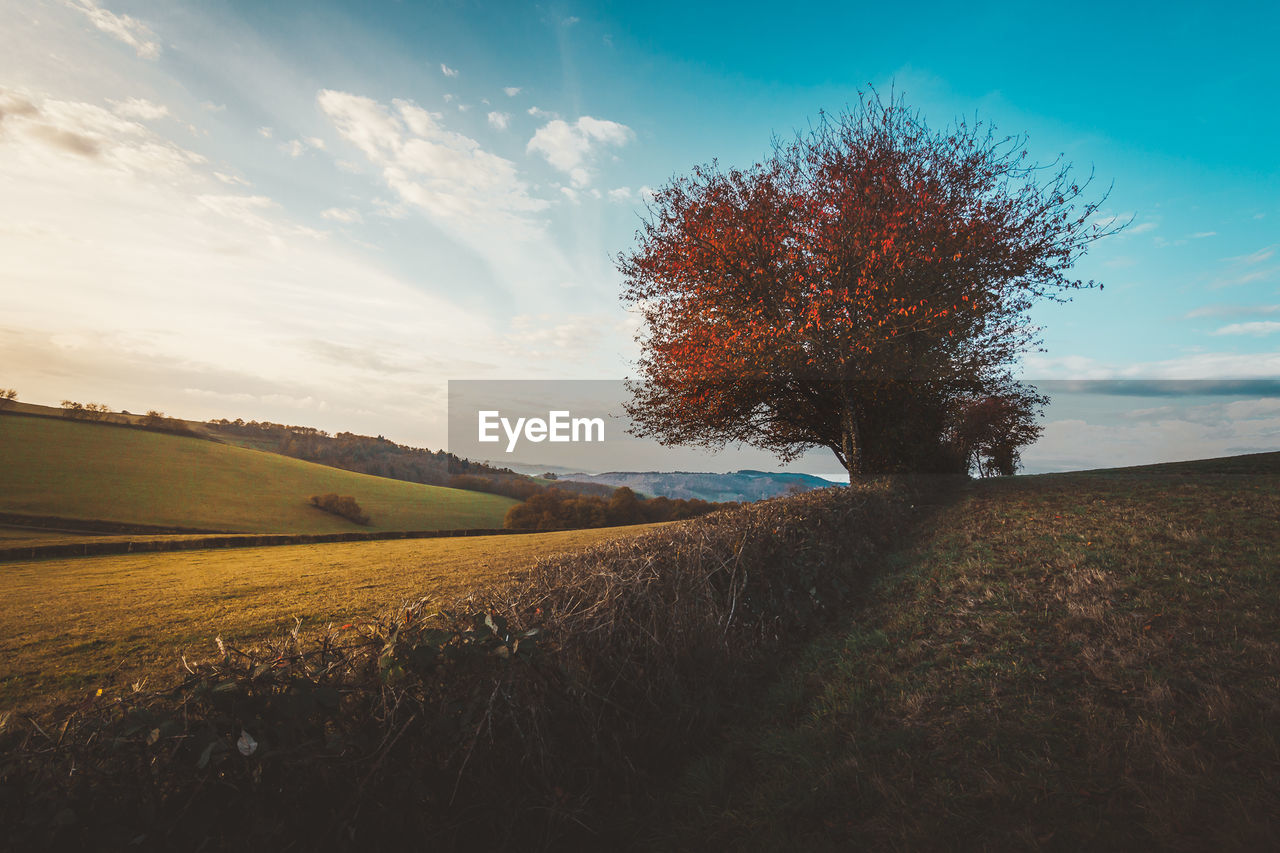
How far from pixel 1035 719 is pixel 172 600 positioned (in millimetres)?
11554

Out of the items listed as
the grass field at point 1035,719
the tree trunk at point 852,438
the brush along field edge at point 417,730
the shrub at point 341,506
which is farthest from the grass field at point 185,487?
the grass field at point 1035,719

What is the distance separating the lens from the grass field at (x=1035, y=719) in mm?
3229

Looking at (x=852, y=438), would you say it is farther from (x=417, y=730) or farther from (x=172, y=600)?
(x=172, y=600)

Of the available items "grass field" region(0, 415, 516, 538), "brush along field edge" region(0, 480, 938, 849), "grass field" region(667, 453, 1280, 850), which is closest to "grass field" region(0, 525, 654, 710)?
"brush along field edge" region(0, 480, 938, 849)

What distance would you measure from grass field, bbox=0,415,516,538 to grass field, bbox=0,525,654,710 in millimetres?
15359

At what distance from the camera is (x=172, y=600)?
335 inches

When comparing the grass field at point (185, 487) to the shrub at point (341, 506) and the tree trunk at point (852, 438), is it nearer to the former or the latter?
the shrub at point (341, 506)

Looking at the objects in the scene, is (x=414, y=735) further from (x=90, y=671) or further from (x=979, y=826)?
(x=90, y=671)

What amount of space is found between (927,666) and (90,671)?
864 cm

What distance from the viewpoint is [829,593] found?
26.3 ft

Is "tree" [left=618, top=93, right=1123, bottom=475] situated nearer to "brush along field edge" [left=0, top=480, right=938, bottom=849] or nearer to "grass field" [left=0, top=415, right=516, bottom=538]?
"brush along field edge" [left=0, top=480, right=938, bottom=849]

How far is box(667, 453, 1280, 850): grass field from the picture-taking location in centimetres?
323

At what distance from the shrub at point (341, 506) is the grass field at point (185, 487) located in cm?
58

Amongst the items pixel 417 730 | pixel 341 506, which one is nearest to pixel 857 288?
pixel 417 730
